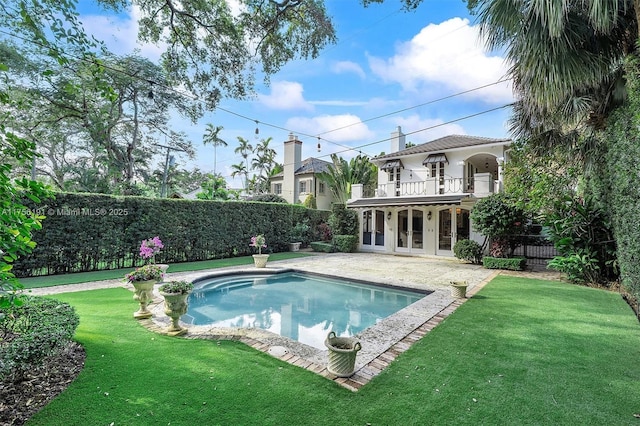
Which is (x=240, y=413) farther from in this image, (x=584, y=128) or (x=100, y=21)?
(x=584, y=128)

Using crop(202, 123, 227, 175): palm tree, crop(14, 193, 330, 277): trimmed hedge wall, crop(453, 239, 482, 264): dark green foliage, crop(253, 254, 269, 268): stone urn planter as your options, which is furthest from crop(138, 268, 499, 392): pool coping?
crop(202, 123, 227, 175): palm tree

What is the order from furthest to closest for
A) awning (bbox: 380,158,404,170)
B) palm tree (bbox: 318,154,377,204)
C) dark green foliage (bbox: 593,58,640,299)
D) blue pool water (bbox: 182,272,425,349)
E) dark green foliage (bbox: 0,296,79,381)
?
palm tree (bbox: 318,154,377,204), awning (bbox: 380,158,404,170), blue pool water (bbox: 182,272,425,349), dark green foliage (bbox: 593,58,640,299), dark green foliage (bbox: 0,296,79,381)

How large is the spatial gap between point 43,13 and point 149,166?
34322 millimetres

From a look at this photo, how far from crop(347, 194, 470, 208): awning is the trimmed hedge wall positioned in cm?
784

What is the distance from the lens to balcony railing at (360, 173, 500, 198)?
19.8m

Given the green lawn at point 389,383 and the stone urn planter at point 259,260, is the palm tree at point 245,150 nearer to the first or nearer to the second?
the stone urn planter at point 259,260

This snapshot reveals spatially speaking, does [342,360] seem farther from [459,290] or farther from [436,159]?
[436,159]

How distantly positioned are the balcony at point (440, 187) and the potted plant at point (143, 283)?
64.3 ft

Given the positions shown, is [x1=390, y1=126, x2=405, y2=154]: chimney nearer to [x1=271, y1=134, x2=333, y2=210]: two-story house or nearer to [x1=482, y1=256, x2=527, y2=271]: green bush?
[x1=271, y1=134, x2=333, y2=210]: two-story house

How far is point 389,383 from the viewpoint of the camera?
4.55m

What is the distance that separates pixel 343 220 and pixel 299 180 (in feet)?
41.2

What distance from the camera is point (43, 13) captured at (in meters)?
3.23

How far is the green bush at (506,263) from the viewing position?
15320 millimetres

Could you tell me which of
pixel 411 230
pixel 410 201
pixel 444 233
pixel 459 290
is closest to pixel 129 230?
pixel 459 290
